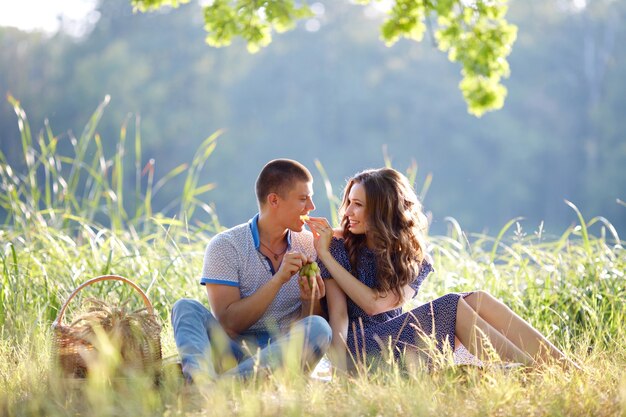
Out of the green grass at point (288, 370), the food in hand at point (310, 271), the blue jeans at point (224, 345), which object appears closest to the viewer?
the green grass at point (288, 370)

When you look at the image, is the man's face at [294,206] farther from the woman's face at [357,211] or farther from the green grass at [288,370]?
the green grass at [288,370]

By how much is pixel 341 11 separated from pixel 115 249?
3099cm

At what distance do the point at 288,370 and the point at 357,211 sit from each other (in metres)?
0.91

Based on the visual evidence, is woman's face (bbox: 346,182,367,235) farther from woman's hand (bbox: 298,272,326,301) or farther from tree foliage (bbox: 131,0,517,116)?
tree foliage (bbox: 131,0,517,116)

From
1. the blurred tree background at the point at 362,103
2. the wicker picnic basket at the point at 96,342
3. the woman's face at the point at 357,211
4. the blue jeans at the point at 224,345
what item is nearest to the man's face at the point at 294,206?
the woman's face at the point at 357,211

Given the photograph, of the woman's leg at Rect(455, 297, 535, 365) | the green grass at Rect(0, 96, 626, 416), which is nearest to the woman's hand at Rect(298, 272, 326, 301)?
the green grass at Rect(0, 96, 626, 416)

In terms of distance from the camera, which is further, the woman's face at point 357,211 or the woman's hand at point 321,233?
the woman's face at point 357,211

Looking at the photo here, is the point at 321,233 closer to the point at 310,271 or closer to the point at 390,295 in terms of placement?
the point at 310,271

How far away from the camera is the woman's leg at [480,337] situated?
11.4 ft

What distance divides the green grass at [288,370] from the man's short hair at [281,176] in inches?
32.2

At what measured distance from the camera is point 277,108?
1281 inches

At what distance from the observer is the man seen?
330 cm

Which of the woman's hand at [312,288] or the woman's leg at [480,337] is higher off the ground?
the woman's hand at [312,288]

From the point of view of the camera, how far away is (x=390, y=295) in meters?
3.72
